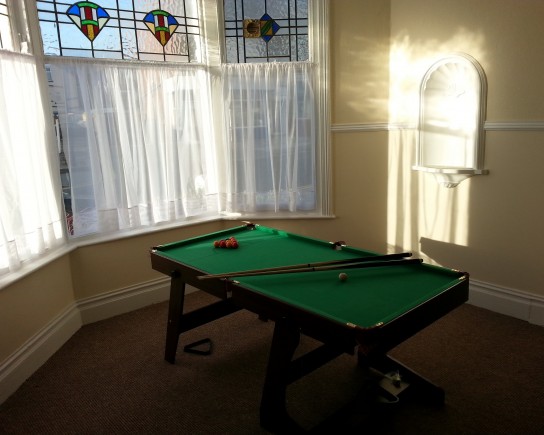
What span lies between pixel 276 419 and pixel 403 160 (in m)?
2.53

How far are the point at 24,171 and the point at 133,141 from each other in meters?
0.87

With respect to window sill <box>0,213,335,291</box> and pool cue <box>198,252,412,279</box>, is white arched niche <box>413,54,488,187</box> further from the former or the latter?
pool cue <box>198,252,412,279</box>

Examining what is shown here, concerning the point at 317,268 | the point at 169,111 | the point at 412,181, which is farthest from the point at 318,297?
the point at 169,111

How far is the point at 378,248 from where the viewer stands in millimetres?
4203

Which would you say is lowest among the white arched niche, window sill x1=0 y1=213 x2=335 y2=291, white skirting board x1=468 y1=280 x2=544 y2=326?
white skirting board x1=468 y1=280 x2=544 y2=326

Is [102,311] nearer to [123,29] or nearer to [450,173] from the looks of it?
[123,29]

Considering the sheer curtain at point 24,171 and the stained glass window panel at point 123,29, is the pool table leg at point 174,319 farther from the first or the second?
the stained glass window panel at point 123,29

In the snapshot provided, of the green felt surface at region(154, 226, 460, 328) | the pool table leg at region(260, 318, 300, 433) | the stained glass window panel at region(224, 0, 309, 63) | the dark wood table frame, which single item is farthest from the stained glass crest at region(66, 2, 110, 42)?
Result: the pool table leg at region(260, 318, 300, 433)

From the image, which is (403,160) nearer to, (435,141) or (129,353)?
(435,141)

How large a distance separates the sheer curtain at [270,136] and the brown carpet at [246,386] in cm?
124

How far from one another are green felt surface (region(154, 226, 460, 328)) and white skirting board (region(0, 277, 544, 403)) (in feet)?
3.25

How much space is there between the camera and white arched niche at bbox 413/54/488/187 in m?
3.41

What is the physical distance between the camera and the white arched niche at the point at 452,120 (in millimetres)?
3414

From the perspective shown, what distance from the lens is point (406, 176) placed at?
3.96 meters
